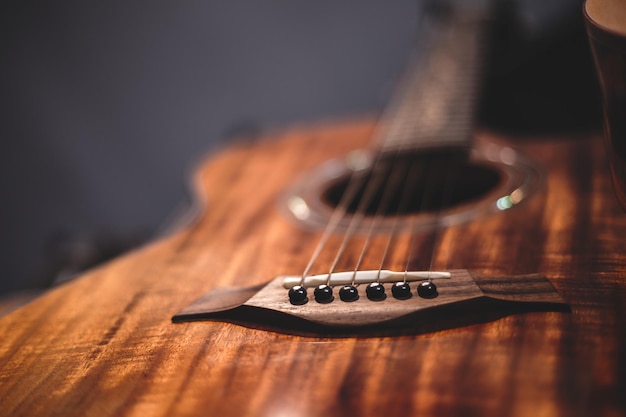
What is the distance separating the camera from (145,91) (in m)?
1.78

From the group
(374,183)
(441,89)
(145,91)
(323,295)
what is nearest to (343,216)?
(374,183)

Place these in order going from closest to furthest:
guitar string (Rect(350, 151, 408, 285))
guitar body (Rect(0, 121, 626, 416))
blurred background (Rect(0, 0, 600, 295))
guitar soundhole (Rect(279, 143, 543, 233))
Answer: guitar body (Rect(0, 121, 626, 416)) → guitar string (Rect(350, 151, 408, 285)) → guitar soundhole (Rect(279, 143, 543, 233)) → blurred background (Rect(0, 0, 600, 295))

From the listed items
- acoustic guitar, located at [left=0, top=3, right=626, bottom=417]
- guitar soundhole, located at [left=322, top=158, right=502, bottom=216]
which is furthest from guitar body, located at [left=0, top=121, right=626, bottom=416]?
guitar soundhole, located at [left=322, top=158, right=502, bottom=216]

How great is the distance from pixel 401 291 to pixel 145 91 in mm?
1476

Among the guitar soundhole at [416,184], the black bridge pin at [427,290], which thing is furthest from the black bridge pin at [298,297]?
the guitar soundhole at [416,184]

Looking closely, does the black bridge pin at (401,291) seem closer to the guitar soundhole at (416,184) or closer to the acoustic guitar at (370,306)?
the acoustic guitar at (370,306)

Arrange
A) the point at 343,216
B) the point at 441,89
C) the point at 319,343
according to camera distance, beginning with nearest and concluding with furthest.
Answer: the point at 319,343 < the point at 343,216 < the point at 441,89

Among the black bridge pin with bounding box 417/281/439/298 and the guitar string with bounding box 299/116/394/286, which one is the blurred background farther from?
the black bridge pin with bounding box 417/281/439/298

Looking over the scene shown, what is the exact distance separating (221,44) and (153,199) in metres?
0.57

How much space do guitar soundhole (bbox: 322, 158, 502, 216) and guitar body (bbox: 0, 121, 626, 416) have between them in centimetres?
12

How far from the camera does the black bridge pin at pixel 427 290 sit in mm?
501

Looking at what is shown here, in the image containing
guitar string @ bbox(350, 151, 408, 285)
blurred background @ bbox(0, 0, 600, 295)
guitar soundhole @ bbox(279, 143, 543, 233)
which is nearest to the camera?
guitar string @ bbox(350, 151, 408, 285)

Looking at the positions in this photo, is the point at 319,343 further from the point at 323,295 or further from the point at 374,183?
the point at 374,183

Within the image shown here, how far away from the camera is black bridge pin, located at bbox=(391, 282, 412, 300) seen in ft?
1.66
